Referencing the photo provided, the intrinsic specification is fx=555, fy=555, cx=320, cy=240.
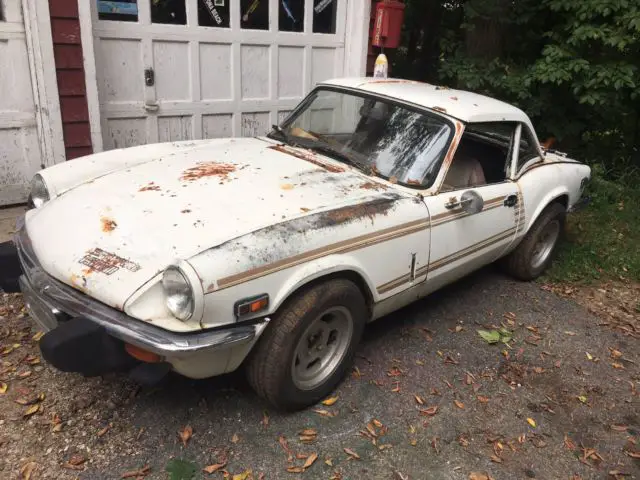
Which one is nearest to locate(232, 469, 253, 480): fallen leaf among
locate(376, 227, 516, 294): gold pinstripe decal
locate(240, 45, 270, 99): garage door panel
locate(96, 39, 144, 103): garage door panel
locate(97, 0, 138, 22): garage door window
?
locate(376, 227, 516, 294): gold pinstripe decal

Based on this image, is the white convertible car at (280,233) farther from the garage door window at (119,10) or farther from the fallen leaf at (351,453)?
the garage door window at (119,10)

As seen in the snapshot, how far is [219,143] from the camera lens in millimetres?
4066

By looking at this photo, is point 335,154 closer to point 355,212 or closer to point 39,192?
point 355,212

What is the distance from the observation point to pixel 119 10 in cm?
539

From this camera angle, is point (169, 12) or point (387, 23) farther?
point (387, 23)

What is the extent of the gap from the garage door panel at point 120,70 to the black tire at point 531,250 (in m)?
4.02

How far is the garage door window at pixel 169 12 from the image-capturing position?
5613 millimetres

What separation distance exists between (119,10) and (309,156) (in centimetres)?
303

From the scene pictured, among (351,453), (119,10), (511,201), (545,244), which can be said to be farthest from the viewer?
(119,10)

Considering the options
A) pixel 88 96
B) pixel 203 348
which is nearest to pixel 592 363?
pixel 203 348

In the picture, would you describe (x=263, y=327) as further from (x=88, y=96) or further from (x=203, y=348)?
(x=88, y=96)

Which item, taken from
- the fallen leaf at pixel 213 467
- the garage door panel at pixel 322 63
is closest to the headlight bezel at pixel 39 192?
the fallen leaf at pixel 213 467

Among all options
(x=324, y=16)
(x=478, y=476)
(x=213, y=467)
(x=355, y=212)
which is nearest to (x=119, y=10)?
(x=324, y=16)

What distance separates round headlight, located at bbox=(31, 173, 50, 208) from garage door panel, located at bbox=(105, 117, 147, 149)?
241cm
